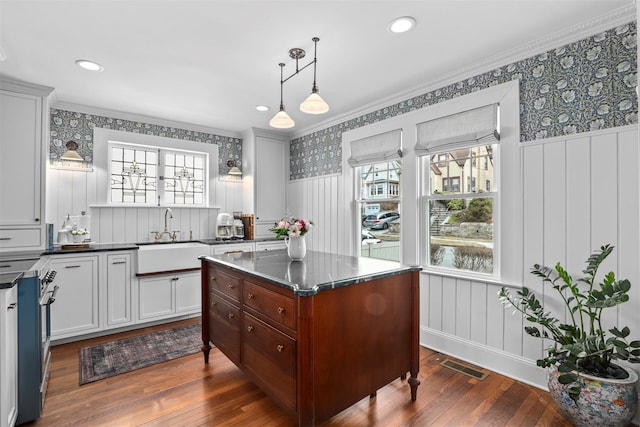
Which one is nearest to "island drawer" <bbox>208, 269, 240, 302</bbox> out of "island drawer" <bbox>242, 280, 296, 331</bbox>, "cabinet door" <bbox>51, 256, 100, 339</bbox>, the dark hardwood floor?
"island drawer" <bbox>242, 280, 296, 331</bbox>

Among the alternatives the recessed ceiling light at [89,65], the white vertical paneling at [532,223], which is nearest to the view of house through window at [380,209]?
the white vertical paneling at [532,223]

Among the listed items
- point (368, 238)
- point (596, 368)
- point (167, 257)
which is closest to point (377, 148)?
point (368, 238)

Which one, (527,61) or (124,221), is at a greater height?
(527,61)

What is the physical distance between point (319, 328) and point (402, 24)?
2.04 m

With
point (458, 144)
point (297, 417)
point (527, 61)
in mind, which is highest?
point (527, 61)

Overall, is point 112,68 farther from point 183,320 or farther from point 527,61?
point 527,61

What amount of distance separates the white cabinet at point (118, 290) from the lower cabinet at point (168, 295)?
0.39 ft

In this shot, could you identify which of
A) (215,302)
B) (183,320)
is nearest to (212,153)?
(183,320)

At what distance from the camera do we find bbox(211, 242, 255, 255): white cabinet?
13.7 ft

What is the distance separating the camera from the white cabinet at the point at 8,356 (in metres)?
1.66

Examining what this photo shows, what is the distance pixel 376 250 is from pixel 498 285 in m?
1.46

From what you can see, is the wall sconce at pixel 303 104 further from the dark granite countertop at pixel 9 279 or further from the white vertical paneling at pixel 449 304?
the white vertical paneling at pixel 449 304

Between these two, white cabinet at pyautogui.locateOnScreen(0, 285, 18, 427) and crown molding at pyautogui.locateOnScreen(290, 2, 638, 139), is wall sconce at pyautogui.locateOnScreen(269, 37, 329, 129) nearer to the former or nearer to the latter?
crown molding at pyautogui.locateOnScreen(290, 2, 638, 139)

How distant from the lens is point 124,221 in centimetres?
411
